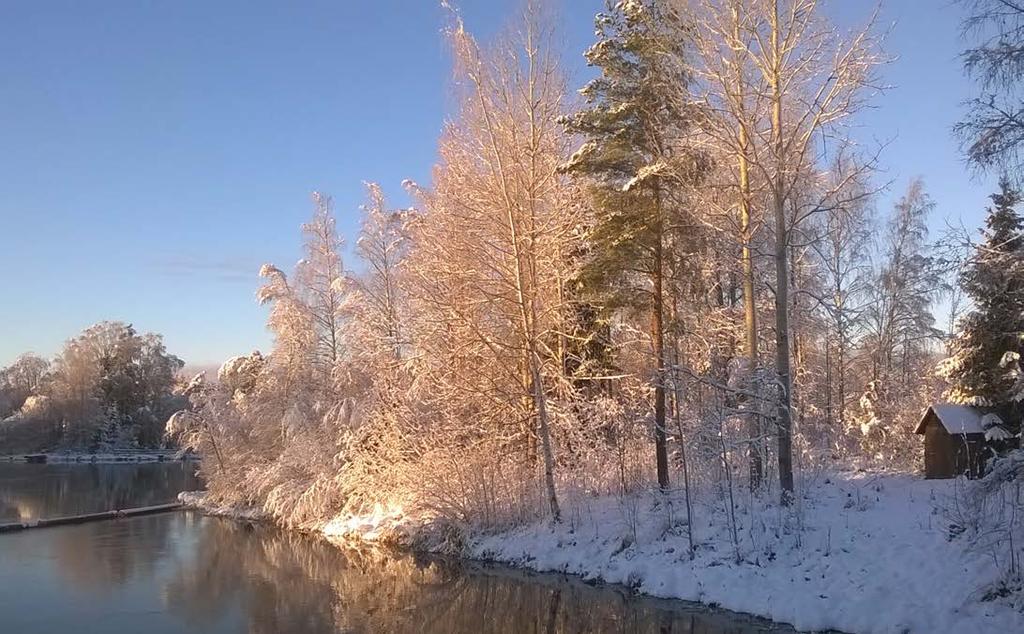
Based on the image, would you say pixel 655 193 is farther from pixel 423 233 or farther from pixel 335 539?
pixel 335 539

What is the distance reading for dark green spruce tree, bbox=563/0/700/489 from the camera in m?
15.7

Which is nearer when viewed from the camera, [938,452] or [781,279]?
[781,279]

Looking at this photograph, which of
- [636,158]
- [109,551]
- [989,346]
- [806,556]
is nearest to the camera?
[806,556]

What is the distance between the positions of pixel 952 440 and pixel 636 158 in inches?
395

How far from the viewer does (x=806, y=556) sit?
12.1 metres

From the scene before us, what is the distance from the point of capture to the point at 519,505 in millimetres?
18266

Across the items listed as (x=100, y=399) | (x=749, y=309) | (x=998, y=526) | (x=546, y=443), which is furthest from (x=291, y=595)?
(x=100, y=399)

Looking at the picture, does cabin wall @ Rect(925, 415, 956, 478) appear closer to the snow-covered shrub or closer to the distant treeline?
the snow-covered shrub

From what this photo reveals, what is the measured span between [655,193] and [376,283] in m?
16.5

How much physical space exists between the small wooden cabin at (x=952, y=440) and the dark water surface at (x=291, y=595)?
9085mm

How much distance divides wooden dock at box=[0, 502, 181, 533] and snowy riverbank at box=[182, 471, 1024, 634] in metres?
16.1

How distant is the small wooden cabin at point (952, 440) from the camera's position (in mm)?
17438

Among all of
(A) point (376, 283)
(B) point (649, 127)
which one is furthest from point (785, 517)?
(A) point (376, 283)

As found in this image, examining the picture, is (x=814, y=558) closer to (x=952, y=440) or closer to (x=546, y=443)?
(x=546, y=443)
